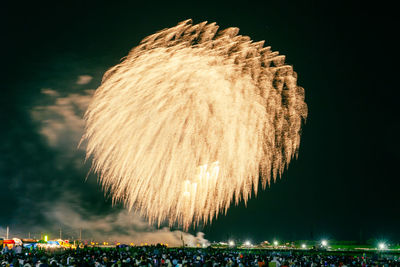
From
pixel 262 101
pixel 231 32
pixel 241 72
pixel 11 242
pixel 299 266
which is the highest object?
pixel 231 32

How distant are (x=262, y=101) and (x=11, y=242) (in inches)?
1839

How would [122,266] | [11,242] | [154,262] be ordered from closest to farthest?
[122,266]
[154,262]
[11,242]

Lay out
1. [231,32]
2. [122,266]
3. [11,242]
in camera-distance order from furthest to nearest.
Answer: [11,242]
[231,32]
[122,266]

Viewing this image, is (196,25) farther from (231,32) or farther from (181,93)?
(181,93)

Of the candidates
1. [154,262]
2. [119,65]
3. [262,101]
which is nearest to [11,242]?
[154,262]

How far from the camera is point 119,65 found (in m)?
21.0

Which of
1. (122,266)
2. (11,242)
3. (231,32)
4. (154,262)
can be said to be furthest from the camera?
(11,242)

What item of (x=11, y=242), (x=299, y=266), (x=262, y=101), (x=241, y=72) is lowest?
(x=299, y=266)

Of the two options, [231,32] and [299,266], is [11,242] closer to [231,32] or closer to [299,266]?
[299,266]

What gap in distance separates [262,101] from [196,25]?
546 cm

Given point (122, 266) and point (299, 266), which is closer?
point (122, 266)

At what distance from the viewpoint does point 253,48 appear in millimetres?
20688

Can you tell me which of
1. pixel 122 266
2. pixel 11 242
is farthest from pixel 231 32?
pixel 11 242

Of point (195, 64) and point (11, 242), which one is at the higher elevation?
point (195, 64)
